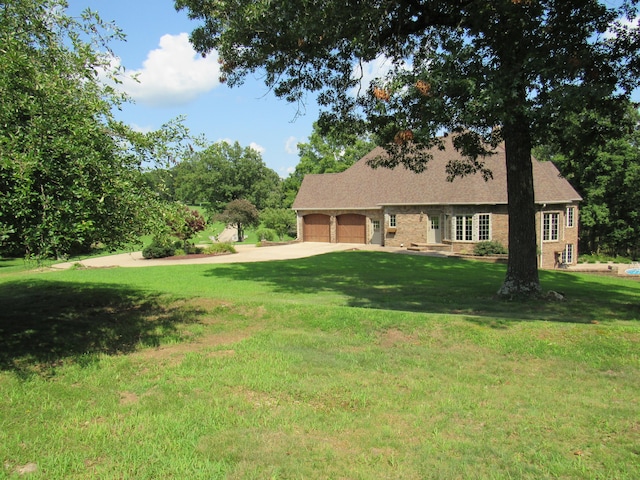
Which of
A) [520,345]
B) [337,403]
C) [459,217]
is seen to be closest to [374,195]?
[459,217]

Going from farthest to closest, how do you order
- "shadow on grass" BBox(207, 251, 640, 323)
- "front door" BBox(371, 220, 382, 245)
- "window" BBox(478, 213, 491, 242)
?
1. "front door" BBox(371, 220, 382, 245)
2. "window" BBox(478, 213, 491, 242)
3. "shadow on grass" BBox(207, 251, 640, 323)

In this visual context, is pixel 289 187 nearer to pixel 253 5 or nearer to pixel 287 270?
pixel 287 270

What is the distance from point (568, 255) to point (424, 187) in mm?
10323

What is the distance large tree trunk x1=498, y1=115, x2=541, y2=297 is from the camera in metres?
10.8

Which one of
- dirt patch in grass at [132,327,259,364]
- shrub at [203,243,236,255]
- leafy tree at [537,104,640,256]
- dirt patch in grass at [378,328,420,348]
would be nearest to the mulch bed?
shrub at [203,243,236,255]

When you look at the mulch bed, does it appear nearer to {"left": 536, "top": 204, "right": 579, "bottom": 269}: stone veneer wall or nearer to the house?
the house

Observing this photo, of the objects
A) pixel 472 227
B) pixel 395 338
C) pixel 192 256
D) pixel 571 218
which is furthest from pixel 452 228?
pixel 395 338

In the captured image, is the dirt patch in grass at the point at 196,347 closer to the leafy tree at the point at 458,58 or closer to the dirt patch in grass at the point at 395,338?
the dirt patch in grass at the point at 395,338

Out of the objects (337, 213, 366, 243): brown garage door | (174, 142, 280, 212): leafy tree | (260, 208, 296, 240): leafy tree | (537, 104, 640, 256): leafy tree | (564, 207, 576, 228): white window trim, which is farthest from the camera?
(174, 142, 280, 212): leafy tree

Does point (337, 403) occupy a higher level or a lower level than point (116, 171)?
lower

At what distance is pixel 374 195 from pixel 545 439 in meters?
29.7

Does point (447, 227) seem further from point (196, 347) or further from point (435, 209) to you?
point (196, 347)

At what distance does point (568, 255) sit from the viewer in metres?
29.6

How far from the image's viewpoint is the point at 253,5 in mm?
9273
